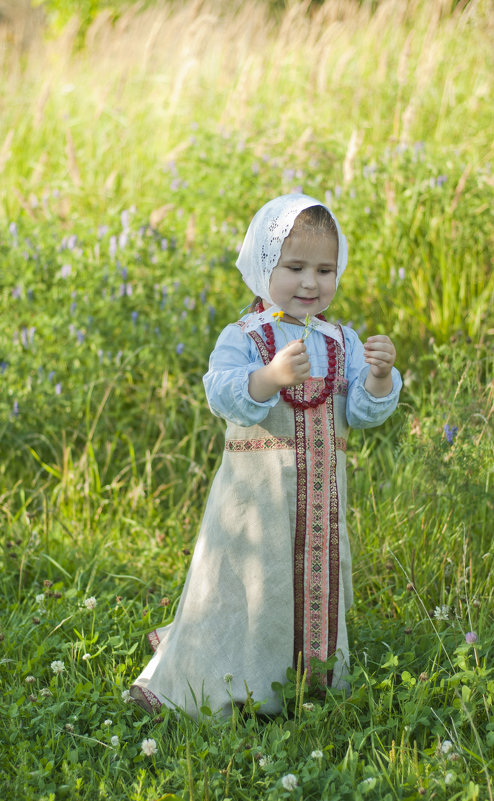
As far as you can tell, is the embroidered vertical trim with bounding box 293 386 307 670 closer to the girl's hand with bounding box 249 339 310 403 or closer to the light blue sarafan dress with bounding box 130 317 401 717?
the light blue sarafan dress with bounding box 130 317 401 717

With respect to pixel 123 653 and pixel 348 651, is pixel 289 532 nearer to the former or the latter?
pixel 348 651

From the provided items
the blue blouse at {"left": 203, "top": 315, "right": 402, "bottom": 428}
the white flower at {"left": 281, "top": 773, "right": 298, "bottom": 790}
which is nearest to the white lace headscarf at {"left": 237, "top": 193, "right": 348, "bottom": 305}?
the blue blouse at {"left": 203, "top": 315, "right": 402, "bottom": 428}

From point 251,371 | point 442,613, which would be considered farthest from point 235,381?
point 442,613

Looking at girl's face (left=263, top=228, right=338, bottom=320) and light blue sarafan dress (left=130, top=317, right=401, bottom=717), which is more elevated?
girl's face (left=263, top=228, right=338, bottom=320)

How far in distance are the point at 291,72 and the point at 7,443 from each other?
14.3 feet

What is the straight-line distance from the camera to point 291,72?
21.6 feet

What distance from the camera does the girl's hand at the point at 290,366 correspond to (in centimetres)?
191

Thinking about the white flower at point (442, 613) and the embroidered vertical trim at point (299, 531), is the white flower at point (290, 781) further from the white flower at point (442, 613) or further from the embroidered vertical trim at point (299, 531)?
the white flower at point (442, 613)

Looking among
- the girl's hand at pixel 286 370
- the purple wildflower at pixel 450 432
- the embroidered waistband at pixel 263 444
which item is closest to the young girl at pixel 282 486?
the embroidered waistband at pixel 263 444

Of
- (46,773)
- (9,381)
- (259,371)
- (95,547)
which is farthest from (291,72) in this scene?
(46,773)

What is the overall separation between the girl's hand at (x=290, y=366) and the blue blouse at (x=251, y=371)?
4.6 inches

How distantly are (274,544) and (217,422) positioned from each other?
1.54m

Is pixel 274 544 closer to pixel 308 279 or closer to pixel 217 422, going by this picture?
pixel 308 279

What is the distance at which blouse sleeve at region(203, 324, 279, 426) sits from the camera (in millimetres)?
2027
